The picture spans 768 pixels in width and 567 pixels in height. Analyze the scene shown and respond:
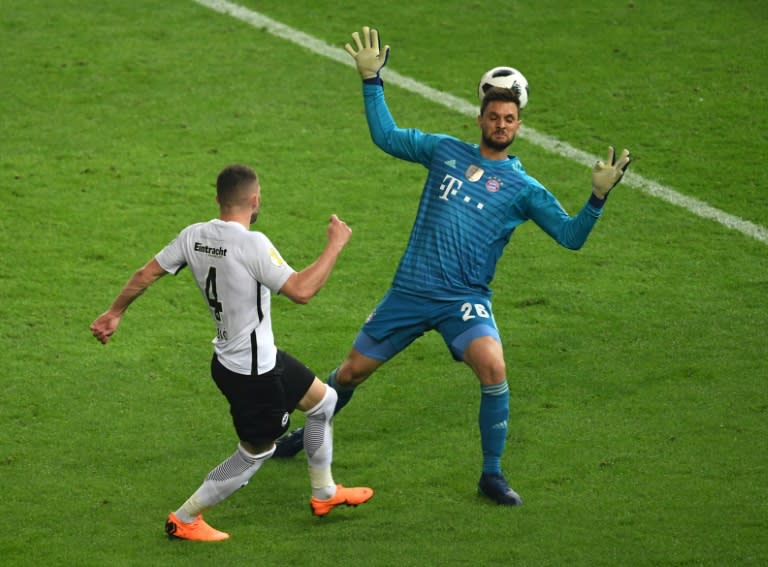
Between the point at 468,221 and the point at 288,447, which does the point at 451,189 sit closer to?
the point at 468,221

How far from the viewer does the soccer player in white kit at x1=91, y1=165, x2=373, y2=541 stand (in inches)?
281

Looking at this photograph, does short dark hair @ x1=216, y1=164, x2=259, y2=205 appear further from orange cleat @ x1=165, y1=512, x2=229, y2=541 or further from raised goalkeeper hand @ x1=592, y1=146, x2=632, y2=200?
raised goalkeeper hand @ x1=592, y1=146, x2=632, y2=200

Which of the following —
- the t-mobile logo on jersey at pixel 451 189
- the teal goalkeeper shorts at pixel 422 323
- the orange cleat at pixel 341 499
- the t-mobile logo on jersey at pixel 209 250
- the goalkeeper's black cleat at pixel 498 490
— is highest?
the t-mobile logo on jersey at pixel 451 189

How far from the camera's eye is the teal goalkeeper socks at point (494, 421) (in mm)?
7984

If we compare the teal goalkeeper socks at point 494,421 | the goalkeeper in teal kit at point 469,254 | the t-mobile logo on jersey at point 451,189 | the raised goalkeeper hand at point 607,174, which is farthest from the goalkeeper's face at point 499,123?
the teal goalkeeper socks at point 494,421

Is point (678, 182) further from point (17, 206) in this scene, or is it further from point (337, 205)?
point (17, 206)

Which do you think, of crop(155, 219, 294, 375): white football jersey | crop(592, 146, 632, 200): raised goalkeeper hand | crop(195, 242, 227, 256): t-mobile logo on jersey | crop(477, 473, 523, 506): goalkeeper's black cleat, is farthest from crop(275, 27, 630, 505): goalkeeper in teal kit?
crop(195, 242, 227, 256): t-mobile logo on jersey

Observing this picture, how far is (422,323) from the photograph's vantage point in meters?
8.28

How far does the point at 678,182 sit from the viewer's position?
40.5 feet

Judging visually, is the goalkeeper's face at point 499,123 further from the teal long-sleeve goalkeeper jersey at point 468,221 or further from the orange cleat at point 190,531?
the orange cleat at point 190,531

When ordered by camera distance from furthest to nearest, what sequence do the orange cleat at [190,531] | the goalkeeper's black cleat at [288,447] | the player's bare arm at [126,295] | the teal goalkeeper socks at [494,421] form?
Answer: 1. the goalkeeper's black cleat at [288,447]
2. the teal goalkeeper socks at [494,421]
3. the orange cleat at [190,531]
4. the player's bare arm at [126,295]

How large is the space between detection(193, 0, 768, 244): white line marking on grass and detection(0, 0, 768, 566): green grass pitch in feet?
0.38

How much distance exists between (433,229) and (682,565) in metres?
2.36

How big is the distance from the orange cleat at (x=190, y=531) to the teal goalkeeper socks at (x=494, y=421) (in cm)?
151
